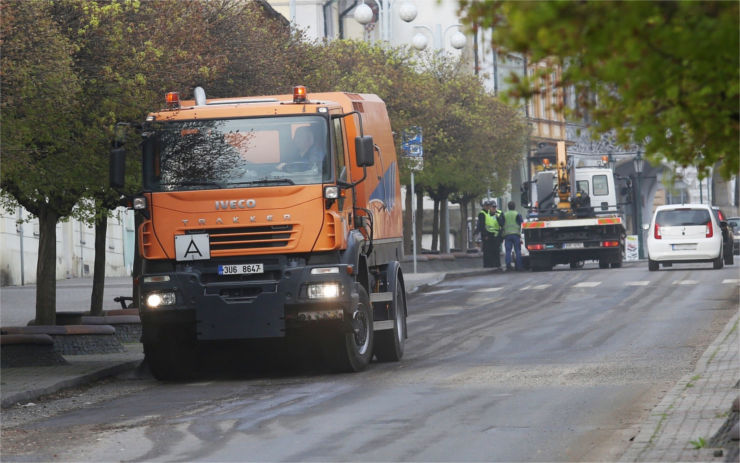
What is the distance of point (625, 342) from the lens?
17.3 metres

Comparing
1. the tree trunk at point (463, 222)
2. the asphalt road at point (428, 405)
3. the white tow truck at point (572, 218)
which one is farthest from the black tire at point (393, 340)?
the tree trunk at point (463, 222)

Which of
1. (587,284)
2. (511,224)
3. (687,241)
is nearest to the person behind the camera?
(587,284)

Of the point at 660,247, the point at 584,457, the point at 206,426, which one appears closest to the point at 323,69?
the point at 660,247

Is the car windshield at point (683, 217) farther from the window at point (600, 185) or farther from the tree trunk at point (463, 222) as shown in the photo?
the tree trunk at point (463, 222)

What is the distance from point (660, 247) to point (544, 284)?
5.29m

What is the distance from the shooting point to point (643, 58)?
440 cm

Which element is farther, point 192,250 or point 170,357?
point 170,357

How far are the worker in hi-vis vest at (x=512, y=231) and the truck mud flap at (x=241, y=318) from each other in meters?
26.1

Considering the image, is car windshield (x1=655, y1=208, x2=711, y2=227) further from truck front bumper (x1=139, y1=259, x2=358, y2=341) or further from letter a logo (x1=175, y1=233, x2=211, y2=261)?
letter a logo (x1=175, y1=233, x2=211, y2=261)

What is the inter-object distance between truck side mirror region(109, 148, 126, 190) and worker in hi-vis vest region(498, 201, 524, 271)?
85.5 feet

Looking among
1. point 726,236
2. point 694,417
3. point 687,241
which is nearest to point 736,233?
point 726,236

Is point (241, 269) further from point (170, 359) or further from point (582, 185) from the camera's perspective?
point (582, 185)

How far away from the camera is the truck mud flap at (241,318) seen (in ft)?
46.7

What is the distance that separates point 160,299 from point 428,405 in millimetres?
3939
